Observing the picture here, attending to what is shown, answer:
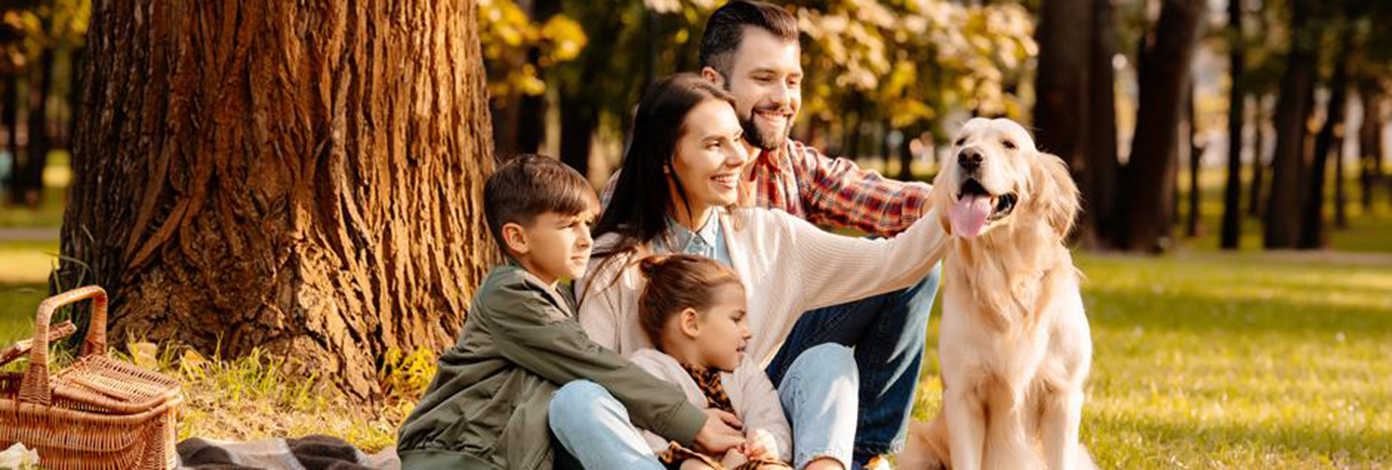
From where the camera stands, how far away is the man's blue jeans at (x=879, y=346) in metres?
5.03

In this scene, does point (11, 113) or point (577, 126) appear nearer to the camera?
point (577, 126)

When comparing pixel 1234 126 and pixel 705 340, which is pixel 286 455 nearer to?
pixel 705 340

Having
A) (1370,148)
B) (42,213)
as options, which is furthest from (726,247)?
(1370,148)

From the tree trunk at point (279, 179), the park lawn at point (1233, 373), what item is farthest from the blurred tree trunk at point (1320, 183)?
the tree trunk at point (279, 179)

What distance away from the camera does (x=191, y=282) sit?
5613 mm

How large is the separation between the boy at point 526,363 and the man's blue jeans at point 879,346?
0.95 m

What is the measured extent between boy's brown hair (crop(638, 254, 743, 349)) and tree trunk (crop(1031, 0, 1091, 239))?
609 inches

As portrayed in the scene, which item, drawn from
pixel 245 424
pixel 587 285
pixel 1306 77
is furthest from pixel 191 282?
pixel 1306 77

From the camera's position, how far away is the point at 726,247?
15.1 feet

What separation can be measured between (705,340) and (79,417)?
157 cm

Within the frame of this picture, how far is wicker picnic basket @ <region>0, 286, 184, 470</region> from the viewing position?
4.06 meters

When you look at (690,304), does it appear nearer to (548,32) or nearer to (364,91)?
(364,91)

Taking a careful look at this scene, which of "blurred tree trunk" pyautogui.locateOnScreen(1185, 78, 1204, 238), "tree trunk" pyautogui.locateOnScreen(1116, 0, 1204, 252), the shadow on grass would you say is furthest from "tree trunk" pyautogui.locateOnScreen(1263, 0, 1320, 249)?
the shadow on grass

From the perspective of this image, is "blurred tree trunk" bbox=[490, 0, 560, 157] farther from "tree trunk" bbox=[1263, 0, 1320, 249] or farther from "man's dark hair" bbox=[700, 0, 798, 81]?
"tree trunk" bbox=[1263, 0, 1320, 249]
